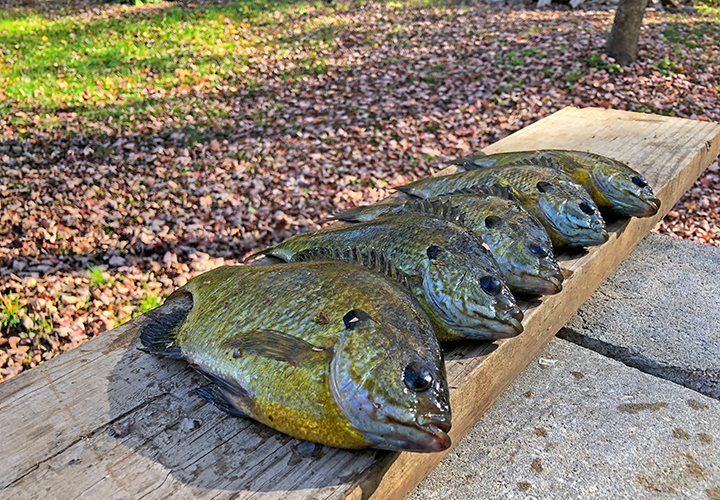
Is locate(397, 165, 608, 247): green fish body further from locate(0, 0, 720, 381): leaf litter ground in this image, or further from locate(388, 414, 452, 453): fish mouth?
locate(0, 0, 720, 381): leaf litter ground

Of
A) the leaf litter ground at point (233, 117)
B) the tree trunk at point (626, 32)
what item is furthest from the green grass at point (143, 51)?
the tree trunk at point (626, 32)

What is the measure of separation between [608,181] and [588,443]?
60.6 inches

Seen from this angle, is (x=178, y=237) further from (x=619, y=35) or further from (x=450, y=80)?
(x=619, y=35)

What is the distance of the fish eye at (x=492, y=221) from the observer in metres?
2.51

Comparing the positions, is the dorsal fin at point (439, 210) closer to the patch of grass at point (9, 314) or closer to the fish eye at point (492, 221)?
the fish eye at point (492, 221)

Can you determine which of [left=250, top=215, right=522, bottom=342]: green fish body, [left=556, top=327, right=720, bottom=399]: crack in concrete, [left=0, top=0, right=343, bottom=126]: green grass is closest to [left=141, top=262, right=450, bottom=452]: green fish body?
[left=250, top=215, right=522, bottom=342]: green fish body

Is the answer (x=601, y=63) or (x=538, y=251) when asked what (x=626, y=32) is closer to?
(x=601, y=63)

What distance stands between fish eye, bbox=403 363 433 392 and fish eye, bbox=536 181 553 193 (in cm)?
162

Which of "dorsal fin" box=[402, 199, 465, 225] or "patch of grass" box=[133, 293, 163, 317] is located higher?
"dorsal fin" box=[402, 199, 465, 225]

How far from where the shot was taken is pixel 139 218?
579 cm

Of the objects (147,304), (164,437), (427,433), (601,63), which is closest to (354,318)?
(427,433)

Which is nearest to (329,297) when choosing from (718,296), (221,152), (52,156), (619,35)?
(718,296)

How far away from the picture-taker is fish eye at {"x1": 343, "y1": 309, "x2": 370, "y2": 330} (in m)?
1.74

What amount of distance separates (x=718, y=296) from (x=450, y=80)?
6799 mm
